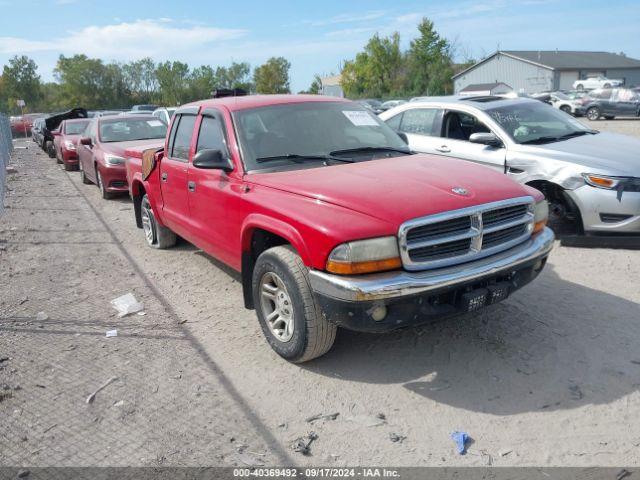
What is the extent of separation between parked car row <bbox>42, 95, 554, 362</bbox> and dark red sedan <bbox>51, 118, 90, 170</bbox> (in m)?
11.8

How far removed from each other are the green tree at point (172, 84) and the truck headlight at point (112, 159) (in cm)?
7247

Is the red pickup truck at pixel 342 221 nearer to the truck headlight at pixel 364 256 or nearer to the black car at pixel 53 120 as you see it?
the truck headlight at pixel 364 256

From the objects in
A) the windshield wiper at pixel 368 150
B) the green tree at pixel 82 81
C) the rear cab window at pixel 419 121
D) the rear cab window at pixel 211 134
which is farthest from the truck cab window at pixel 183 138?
the green tree at pixel 82 81

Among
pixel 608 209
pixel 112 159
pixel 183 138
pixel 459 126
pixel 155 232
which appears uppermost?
pixel 183 138

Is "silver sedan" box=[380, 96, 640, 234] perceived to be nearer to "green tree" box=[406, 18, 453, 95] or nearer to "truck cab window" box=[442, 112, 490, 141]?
"truck cab window" box=[442, 112, 490, 141]

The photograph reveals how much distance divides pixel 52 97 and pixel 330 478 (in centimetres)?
8424

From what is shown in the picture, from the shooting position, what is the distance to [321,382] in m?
3.64

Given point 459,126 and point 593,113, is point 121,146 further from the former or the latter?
point 593,113

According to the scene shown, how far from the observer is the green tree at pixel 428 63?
66.9 m

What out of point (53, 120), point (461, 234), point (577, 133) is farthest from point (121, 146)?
point (53, 120)

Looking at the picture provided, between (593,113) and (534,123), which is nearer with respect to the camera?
(534,123)

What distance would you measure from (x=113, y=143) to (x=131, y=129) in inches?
25.5

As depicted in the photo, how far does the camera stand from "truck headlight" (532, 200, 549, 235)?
13.0 feet

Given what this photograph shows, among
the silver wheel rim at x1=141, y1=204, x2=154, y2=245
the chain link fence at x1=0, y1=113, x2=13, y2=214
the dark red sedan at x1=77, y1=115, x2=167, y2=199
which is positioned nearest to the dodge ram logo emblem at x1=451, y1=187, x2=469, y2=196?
the silver wheel rim at x1=141, y1=204, x2=154, y2=245
